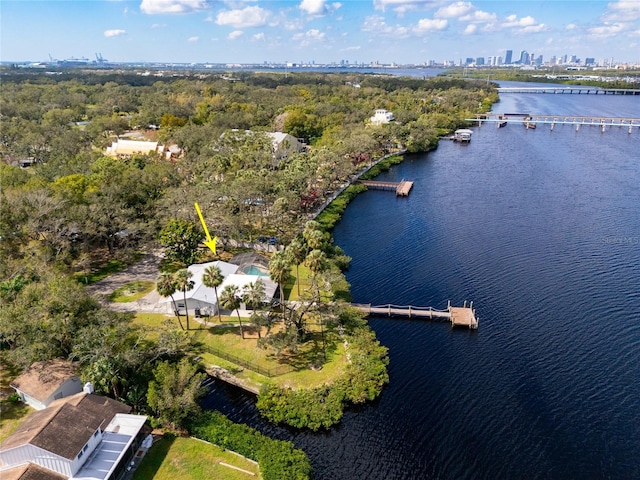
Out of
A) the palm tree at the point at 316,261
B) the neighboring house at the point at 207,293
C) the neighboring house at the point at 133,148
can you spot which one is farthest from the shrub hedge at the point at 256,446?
the neighboring house at the point at 133,148

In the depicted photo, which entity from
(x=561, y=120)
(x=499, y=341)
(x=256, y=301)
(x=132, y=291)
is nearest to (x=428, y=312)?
(x=499, y=341)

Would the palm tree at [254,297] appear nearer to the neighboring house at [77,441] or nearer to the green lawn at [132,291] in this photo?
the neighboring house at [77,441]

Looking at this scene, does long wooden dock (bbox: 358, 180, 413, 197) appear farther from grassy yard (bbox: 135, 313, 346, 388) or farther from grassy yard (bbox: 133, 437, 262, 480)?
grassy yard (bbox: 133, 437, 262, 480)

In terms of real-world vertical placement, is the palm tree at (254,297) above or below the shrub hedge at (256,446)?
above

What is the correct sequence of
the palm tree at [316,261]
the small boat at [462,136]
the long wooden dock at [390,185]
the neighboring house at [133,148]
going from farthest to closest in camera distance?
the small boat at [462,136], the neighboring house at [133,148], the long wooden dock at [390,185], the palm tree at [316,261]

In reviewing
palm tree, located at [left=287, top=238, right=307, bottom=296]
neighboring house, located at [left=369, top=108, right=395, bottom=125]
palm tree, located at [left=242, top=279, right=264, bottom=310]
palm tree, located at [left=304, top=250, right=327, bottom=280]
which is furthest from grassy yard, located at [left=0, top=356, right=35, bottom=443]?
neighboring house, located at [left=369, top=108, right=395, bottom=125]
